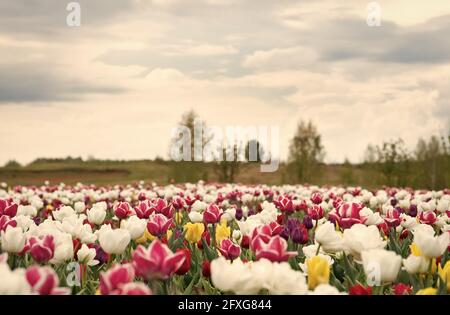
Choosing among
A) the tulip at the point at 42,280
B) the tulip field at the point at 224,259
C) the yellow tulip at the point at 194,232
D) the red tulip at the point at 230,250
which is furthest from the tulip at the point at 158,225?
the tulip at the point at 42,280

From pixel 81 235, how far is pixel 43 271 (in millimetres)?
2095

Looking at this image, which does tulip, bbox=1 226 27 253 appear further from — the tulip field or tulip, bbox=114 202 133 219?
tulip, bbox=114 202 133 219

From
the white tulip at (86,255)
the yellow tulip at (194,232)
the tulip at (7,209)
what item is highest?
the tulip at (7,209)

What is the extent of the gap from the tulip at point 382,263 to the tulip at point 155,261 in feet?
3.48

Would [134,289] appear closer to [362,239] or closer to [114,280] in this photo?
[114,280]

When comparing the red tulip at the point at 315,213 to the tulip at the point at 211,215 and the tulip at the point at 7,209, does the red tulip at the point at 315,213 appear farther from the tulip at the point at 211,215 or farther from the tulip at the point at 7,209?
the tulip at the point at 7,209

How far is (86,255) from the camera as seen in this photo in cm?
440

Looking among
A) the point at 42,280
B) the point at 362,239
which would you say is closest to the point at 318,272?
the point at 362,239

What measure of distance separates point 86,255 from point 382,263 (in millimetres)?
2227

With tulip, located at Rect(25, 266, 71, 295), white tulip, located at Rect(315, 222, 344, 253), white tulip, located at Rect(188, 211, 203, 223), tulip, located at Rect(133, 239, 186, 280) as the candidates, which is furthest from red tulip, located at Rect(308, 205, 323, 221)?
tulip, located at Rect(25, 266, 71, 295)

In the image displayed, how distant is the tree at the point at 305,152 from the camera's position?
2919 centimetres

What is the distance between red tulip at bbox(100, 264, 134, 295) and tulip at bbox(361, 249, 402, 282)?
133cm

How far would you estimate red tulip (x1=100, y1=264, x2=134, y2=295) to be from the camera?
2748 mm
